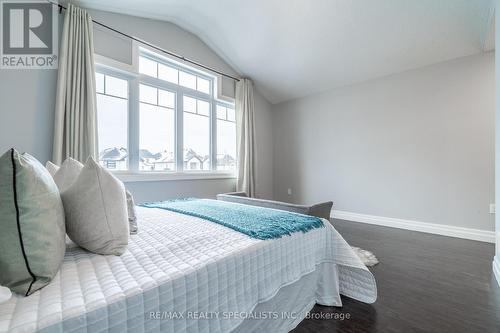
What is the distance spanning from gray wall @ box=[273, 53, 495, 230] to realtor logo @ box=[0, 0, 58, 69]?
3918 mm

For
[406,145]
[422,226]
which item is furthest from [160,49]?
[422,226]

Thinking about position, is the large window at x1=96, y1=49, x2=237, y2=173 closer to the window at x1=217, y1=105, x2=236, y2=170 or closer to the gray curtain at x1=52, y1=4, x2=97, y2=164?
the window at x1=217, y1=105, x2=236, y2=170

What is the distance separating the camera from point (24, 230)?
26.6 inches

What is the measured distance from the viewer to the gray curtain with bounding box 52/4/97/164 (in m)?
2.37

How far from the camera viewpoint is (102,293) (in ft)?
2.18

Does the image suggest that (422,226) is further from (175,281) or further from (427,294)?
(175,281)

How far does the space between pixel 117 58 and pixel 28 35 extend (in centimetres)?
81

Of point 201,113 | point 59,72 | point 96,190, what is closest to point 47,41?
point 59,72

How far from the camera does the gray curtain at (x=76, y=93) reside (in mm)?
2373

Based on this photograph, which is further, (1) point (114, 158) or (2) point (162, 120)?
(2) point (162, 120)

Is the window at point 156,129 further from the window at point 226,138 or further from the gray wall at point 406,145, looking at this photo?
the gray wall at point 406,145

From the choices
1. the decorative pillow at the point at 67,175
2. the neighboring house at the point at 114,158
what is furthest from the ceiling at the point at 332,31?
the decorative pillow at the point at 67,175

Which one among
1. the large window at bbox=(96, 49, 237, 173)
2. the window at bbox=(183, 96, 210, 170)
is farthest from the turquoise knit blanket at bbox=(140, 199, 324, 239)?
the window at bbox=(183, 96, 210, 170)

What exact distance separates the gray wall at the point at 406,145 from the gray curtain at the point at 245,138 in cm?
102
